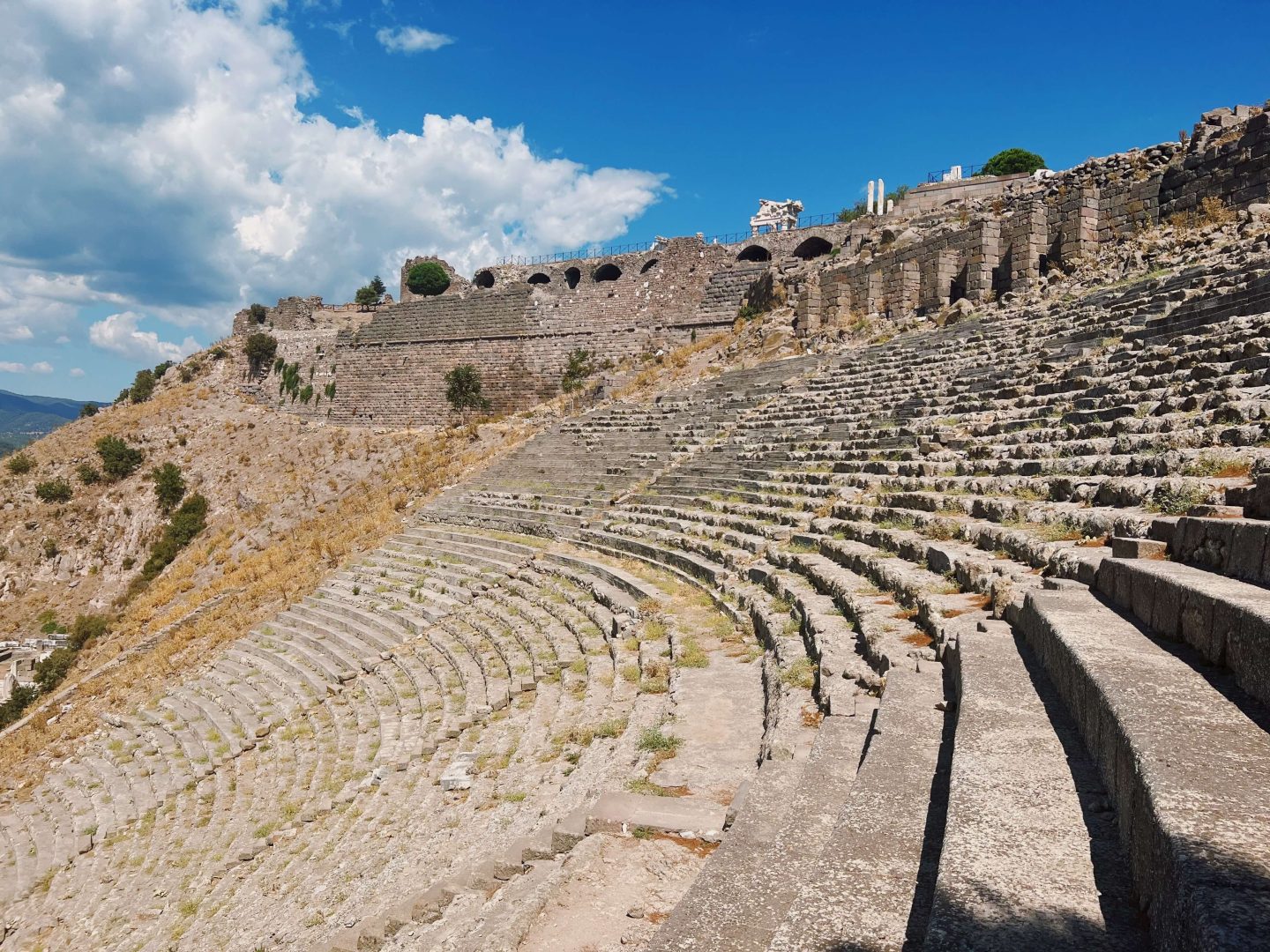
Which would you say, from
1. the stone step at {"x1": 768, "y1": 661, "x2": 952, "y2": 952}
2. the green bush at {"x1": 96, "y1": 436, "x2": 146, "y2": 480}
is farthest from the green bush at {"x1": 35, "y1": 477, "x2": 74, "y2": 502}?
the stone step at {"x1": 768, "y1": 661, "x2": 952, "y2": 952}

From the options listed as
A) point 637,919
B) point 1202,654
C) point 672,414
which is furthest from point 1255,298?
point 672,414

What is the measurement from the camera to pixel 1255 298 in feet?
29.7

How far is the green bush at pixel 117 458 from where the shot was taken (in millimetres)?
33031

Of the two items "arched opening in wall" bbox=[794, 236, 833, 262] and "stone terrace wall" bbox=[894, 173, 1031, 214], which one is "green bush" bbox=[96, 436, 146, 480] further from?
"stone terrace wall" bbox=[894, 173, 1031, 214]

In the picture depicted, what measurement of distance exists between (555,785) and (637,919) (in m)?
2.28

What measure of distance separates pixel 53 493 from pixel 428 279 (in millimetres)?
23825

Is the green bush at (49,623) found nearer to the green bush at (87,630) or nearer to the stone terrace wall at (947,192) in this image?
the green bush at (87,630)

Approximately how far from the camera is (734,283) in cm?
3328

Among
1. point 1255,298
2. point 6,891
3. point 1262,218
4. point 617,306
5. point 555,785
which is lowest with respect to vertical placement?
point 6,891

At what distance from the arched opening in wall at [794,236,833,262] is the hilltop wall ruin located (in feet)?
0.35

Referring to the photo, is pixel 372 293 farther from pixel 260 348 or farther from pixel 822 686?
pixel 822 686

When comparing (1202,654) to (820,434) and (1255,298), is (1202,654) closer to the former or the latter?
(1255,298)

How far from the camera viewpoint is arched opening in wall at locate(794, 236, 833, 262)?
35344mm

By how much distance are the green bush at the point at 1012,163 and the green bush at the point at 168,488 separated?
3689 centimetres
